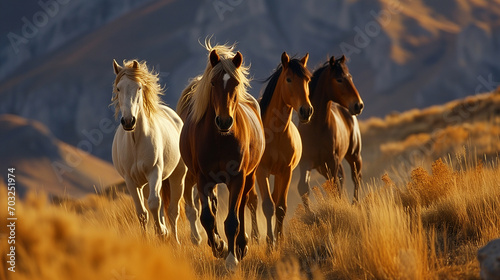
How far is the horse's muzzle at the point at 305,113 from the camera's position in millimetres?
7312

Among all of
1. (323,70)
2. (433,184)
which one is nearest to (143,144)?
(323,70)

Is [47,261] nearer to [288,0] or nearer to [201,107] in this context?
[201,107]

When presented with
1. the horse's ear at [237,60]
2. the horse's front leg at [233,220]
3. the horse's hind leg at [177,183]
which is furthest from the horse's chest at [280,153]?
the horse's ear at [237,60]

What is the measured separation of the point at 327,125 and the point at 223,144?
11.5 feet

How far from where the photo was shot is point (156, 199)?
24.0 ft

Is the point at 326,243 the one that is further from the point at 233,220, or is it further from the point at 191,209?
the point at 191,209

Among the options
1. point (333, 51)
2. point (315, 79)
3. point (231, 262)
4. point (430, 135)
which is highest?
point (333, 51)

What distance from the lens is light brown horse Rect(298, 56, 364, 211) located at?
9.29 metres

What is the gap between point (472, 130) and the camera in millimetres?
21344

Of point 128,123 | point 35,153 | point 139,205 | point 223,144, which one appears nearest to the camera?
point 223,144

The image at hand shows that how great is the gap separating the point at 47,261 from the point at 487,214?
15.5 feet

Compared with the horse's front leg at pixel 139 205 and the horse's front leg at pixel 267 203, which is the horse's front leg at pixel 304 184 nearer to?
the horse's front leg at pixel 267 203

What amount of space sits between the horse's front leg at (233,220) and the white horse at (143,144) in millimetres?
1408

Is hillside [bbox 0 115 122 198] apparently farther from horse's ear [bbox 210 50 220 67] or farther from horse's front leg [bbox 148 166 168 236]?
horse's ear [bbox 210 50 220 67]
